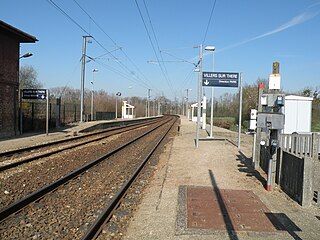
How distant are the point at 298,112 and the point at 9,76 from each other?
57.8ft

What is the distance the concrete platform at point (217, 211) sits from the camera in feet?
16.9

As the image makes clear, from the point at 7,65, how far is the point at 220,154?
15.0 m

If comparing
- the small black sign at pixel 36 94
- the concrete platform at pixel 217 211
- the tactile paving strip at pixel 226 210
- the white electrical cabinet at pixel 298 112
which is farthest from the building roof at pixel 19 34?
the tactile paving strip at pixel 226 210

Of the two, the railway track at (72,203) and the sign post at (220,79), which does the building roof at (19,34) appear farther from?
the railway track at (72,203)

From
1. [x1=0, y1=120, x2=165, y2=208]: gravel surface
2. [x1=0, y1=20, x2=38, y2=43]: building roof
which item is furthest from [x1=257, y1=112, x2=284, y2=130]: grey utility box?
[x1=0, y1=20, x2=38, y2=43]: building roof

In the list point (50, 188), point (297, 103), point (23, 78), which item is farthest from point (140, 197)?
point (23, 78)

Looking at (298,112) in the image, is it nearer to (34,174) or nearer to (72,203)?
(34,174)

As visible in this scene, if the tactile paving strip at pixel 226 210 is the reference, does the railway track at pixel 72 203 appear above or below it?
below

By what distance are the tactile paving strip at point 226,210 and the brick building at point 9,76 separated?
16.7 m

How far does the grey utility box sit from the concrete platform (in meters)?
1.62

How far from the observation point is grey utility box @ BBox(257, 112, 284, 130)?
7.72 metres

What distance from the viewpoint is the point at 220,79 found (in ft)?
58.4

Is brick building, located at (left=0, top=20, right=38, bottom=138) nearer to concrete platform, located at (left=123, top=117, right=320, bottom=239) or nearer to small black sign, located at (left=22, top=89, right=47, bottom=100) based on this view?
small black sign, located at (left=22, top=89, right=47, bottom=100)

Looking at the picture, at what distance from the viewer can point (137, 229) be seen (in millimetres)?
5402
